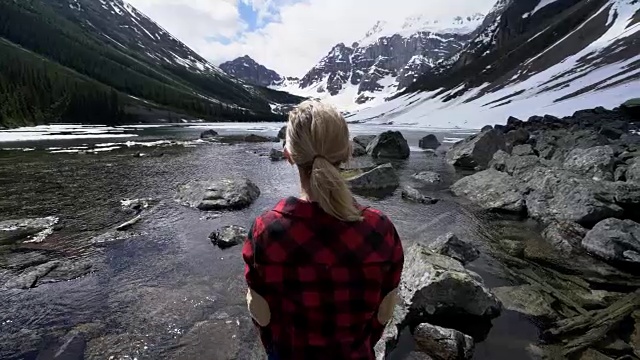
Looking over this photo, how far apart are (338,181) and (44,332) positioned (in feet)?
27.0

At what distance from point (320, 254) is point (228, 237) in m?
11.1

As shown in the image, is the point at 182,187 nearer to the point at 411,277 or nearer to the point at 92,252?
the point at 92,252

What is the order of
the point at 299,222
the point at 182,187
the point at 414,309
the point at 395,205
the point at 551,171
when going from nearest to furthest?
the point at 299,222
the point at 414,309
the point at 551,171
the point at 395,205
the point at 182,187

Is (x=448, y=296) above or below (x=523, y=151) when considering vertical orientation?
above

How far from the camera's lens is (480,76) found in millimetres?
182375

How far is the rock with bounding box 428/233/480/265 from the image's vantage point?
11688 mm

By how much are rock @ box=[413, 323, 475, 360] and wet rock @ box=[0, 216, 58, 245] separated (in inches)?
490

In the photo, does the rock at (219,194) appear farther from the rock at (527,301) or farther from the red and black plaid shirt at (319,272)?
the red and black plaid shirt at (319,272)

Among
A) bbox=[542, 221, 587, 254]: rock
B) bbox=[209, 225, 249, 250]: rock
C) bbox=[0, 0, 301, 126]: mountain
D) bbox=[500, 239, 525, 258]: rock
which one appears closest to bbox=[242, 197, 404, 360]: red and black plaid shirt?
bbox=[209, 225, 249, 250]: rock

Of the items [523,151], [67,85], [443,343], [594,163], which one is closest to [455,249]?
[443,343]

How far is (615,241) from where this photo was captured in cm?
1161

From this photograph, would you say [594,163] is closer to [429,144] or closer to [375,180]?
[375,180]

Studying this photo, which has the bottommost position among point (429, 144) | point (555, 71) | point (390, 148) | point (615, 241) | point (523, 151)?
point (429, 144)

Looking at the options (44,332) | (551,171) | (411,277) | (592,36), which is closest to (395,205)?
(551,171)
